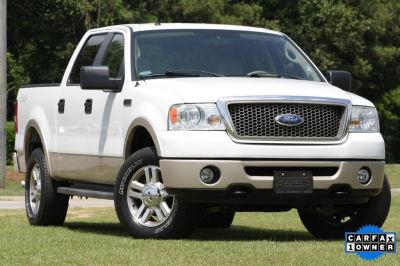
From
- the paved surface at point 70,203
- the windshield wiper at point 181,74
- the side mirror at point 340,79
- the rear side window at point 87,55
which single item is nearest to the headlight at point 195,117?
the windshield wiper at point 181,74

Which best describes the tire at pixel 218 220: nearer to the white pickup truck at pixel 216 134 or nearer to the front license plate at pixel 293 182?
the white pickup truck at pixel 216 134

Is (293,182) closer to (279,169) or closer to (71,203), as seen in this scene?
(279,169)

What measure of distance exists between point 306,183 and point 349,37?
34.5 m

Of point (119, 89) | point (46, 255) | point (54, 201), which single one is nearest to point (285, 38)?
point (119, 89)

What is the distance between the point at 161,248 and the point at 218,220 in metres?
3.63

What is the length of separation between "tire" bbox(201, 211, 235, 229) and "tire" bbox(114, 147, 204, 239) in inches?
91.8

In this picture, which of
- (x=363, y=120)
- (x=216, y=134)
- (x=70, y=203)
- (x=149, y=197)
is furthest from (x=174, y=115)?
(x=70, y=203)

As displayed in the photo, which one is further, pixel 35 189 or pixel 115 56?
pixel 35 189

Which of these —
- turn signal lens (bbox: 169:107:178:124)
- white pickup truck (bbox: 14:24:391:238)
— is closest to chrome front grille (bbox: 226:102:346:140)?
white pickup truck (bbox: 14:24:391:238)

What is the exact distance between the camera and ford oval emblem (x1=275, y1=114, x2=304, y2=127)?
413 inches

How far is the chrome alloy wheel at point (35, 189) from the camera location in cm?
1329

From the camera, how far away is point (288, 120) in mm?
10516

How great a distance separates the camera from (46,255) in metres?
9.42

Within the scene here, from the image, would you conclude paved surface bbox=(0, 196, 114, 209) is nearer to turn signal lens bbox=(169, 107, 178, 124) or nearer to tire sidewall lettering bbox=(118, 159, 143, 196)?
tire sidewall lettering bbox=(118, 159, 143, 196)
